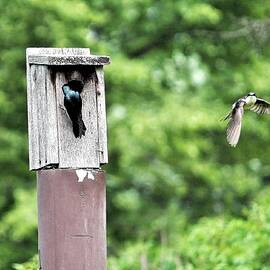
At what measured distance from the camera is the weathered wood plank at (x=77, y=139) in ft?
18.2

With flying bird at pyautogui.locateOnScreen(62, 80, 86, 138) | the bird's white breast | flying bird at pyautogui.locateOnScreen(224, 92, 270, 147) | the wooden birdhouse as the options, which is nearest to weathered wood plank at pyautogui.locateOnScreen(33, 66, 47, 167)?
the wooden birdhouse

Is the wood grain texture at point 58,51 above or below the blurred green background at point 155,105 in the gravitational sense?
below

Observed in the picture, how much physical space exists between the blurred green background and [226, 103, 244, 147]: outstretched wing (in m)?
9.46

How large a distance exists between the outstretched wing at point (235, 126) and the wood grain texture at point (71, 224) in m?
0.65

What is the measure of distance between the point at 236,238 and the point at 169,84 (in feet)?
41.0

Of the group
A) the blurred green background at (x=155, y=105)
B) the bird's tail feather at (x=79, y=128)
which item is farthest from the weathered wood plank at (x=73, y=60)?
the blurred green background at (x=155, y=105)

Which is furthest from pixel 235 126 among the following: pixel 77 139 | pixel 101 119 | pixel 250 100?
pixel 77 139

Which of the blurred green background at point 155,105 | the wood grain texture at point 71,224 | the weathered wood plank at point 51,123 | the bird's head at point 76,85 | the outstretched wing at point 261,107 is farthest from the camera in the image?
the blurred green background at point 155,105

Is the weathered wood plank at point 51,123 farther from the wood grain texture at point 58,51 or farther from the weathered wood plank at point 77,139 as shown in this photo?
the wood grain texture at point 58,51

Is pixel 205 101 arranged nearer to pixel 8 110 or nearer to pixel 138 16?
pixel 138 16

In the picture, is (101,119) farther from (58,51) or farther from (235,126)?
(235,126)

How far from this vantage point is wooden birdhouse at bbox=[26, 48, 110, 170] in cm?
556

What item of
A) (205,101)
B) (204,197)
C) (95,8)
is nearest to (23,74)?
(95,8)

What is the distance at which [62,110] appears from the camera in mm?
5617
